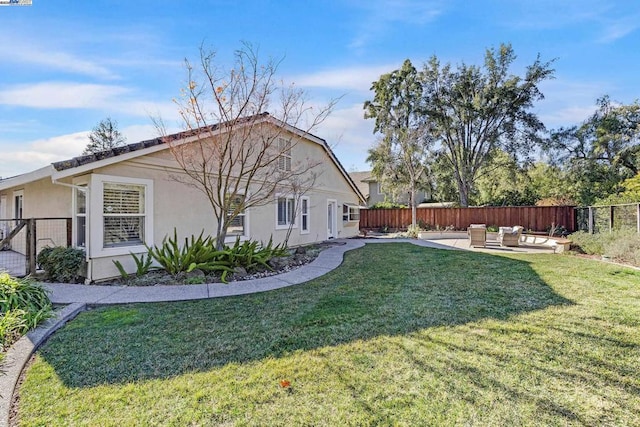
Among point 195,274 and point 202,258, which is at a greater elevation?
point 202,258

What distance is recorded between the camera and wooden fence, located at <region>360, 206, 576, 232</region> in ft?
69.5

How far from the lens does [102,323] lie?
490 cm

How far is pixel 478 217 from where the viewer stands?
76.2 feet

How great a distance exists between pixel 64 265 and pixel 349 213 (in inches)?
568

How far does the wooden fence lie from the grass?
1730cm

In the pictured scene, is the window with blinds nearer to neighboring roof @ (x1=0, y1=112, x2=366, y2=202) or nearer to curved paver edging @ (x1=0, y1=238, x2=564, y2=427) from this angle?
neighboring roof @ (x1=0, y1=112, x2=366, y2=202)

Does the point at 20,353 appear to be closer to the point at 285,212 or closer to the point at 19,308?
the point at 19,308

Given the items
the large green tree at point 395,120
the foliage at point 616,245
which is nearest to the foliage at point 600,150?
the large green tree at point 395,120

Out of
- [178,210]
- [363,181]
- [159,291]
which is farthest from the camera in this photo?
[363,181]

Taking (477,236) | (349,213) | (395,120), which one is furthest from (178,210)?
(395,120)

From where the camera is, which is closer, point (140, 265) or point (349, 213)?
point (140, 265)

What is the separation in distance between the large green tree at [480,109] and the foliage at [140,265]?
25480 millimetres

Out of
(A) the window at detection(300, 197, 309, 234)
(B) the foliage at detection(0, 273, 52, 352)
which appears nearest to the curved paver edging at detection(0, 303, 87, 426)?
(B) the foliage at detection(0, 273, 52, 352)

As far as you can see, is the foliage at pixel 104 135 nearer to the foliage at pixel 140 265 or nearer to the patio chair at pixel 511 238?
the foliage at pixel 140 265
